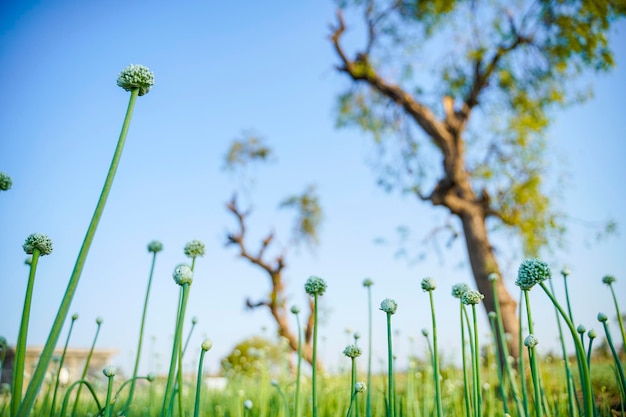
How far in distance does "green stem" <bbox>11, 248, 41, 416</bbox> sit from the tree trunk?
7.50 metres

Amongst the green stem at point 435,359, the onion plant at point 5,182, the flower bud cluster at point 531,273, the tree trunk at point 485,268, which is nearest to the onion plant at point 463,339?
the green stem at point 435,359

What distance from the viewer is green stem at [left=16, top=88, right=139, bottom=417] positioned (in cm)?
82

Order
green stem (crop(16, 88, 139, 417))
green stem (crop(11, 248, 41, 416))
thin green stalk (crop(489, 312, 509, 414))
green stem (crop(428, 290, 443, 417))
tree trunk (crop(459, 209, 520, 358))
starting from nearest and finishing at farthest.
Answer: green stem (crop(16, 88, 139, 417)), green stem (crop(11, 248, 41, 416)), green stem (crop(428, 290, 443, 417)), thin green stalk (crop(489, 312, 509, 414)), tree trunk (crop(459, 209, 520, 358))

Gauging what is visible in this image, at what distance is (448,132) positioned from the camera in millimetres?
10273

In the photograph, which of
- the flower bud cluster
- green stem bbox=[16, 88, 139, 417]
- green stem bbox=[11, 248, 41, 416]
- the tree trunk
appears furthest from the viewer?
the tree trunk

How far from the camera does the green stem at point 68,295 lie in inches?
32.4

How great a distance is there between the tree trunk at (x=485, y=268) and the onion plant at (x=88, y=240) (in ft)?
24.4

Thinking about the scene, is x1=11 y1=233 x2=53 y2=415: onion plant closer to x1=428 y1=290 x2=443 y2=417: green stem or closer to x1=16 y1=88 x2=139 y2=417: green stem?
x1=16 y1=88 x2=139 y2=417: green stem

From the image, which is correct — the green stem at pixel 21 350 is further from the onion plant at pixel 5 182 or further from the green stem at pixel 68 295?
the onion plant at pixel 5 182

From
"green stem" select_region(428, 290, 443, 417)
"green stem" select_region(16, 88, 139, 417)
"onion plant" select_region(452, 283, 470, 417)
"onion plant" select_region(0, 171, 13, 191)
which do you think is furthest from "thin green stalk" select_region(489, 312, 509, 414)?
"onion plant" select_region(0, 171, 13, 191)

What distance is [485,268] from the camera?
332 inches

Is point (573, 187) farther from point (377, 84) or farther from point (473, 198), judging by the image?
point (377, 84)

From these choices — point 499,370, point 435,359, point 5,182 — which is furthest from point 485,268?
point 5,182

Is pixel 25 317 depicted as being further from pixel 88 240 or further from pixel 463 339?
pixel 463 339
